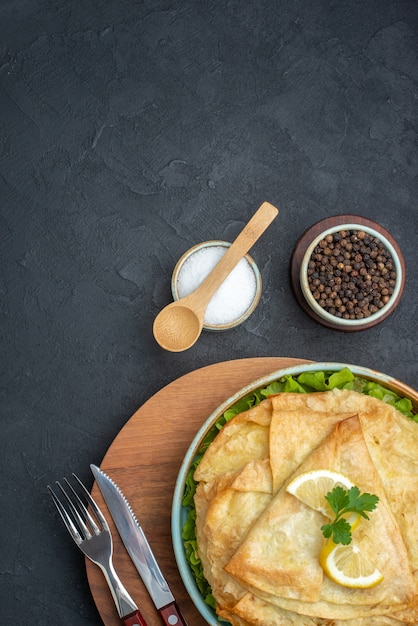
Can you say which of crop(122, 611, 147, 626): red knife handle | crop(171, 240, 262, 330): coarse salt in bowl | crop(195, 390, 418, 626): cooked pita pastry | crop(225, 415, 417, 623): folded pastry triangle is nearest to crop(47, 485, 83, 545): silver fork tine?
crop(122, 611, 147, 626): red knife handle

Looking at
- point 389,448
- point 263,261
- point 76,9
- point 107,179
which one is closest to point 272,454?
point 389,448

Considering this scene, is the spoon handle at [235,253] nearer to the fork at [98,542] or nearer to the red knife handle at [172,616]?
the fork at [98,542]

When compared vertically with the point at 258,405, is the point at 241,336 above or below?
below

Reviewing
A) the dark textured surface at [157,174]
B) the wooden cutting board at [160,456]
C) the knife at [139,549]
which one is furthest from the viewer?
the dark textured surface at [157,174]

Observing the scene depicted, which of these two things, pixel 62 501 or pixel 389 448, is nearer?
pixel 389 448

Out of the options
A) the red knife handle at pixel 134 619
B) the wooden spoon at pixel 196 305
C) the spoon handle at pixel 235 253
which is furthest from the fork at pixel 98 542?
the spoon handle at pixel 235 253

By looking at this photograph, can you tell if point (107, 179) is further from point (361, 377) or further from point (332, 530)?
point (332, 530)

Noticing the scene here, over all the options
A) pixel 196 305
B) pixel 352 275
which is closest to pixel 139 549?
pixel 196 305
